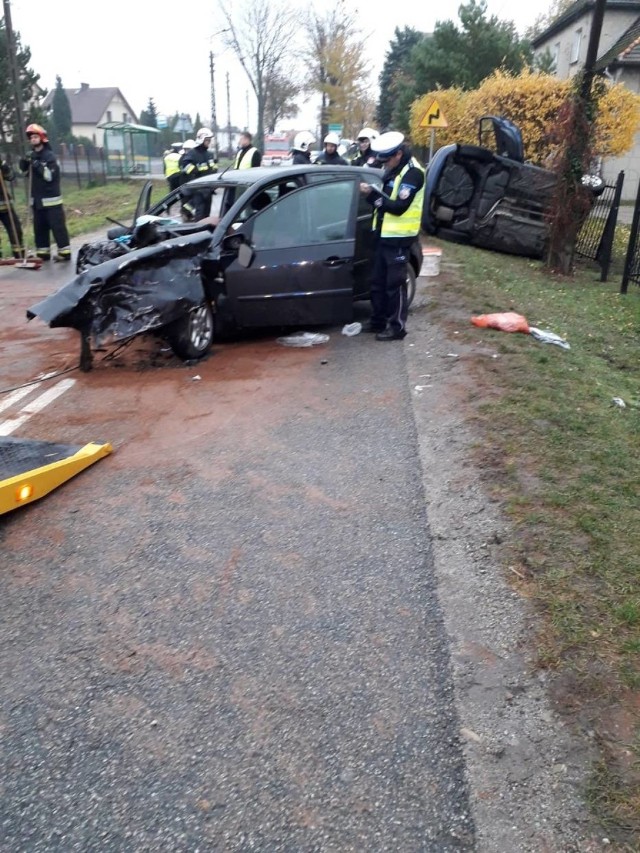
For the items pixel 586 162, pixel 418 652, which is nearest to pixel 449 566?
pixel 418 652

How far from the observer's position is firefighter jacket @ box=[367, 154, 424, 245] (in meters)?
7.08

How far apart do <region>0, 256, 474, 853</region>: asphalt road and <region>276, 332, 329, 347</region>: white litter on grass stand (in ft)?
7.25

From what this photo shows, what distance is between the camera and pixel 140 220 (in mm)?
7180

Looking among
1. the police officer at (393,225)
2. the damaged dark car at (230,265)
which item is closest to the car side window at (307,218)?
the damaged dark car at (230,265)

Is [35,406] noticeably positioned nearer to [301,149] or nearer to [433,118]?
[301,149]

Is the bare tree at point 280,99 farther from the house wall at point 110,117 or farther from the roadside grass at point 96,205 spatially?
the house wall at point 110,117

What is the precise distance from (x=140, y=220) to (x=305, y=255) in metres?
1.57

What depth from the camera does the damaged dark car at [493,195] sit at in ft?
45.3

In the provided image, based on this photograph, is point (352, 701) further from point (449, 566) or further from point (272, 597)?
point (449, 566)

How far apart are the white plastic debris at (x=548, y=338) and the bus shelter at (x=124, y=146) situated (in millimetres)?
33449

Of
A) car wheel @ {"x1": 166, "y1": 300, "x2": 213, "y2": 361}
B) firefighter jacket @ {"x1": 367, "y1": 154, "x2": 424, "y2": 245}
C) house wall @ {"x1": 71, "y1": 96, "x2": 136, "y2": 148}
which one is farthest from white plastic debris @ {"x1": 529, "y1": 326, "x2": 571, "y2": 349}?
house wall @ {"x1": 71, "y1": 96, "x2": 136, "y2": 148}

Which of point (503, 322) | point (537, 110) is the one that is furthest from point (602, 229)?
point (503, 322)

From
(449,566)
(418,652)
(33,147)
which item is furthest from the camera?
(33,147)

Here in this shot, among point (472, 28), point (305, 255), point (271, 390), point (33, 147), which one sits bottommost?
point (271, 390)
